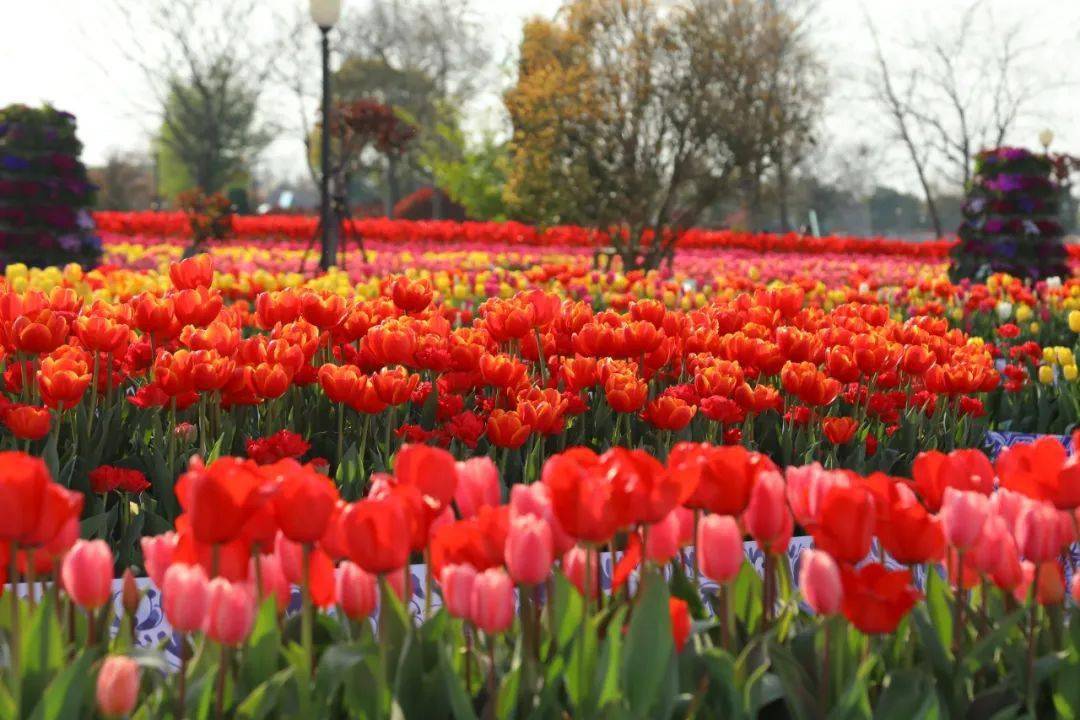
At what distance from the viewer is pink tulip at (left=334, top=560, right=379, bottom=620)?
1567 mm

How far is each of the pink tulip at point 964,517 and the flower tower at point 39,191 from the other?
12438 mm

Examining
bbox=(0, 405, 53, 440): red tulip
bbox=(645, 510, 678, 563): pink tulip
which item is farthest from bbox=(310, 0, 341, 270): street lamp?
bbox=(645, 510, 678, 563): pink tulip

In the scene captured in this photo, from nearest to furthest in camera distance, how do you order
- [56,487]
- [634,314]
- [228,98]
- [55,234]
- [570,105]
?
[56,487] → [634,314] → [55,234] → [570,105] → [228,98]

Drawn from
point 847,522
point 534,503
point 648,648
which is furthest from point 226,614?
point 847,522

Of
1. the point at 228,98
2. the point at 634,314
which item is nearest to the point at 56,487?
the point at 634,314

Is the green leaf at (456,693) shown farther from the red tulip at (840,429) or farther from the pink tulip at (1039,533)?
the red tulip at (840,429)

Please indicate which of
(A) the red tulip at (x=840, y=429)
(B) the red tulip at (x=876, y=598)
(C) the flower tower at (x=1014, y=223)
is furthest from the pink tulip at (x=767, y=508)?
(C) the flower tower at (x=1014, y=223)

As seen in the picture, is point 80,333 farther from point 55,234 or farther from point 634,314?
point 55,234

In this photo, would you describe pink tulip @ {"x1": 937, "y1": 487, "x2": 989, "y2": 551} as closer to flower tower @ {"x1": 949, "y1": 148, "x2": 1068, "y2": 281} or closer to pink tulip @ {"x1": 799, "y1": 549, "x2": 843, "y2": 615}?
pink tulip @ {"x1": 799, "y1": 549, "x2": 843, "y2": 615}

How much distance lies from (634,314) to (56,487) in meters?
2.67

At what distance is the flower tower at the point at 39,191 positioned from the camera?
41.8 feet

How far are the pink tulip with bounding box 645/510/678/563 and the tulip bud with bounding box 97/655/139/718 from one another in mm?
670

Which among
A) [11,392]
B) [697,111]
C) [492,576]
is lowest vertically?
[11,392]

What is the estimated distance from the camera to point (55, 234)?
42.0ft
